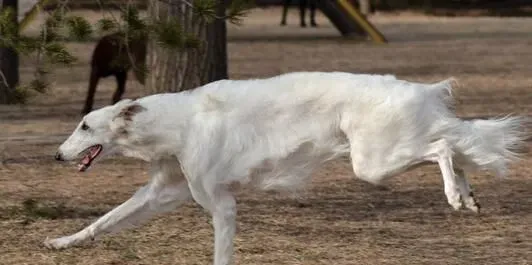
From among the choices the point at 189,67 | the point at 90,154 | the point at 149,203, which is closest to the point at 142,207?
the point at 149,203

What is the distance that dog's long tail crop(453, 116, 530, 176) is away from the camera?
6797 millimetres

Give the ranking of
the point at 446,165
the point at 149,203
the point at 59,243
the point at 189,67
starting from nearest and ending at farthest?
the point at 446,165, the point at 149,203, the point at 59,243, the point at 189,67

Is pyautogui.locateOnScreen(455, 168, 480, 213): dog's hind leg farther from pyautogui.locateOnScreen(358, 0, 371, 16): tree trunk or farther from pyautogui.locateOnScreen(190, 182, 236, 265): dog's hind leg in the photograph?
pyautogui.locateOnScreen(358, 0, 371, 16): tree trunk

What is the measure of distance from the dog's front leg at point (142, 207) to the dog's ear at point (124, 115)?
49 centimetres

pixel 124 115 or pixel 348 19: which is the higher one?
pixel 124 115

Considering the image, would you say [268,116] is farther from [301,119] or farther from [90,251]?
[90,251]

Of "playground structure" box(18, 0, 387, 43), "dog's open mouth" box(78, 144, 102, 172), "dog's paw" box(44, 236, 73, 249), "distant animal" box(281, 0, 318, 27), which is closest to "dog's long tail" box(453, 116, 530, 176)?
"dog's open mouth" box(78, 144, 102, 172)

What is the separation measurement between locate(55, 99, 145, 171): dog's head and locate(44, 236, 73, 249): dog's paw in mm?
568

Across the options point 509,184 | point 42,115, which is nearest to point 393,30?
point 42,115

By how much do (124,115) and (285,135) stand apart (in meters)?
0.83

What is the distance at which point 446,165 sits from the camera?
6680mm

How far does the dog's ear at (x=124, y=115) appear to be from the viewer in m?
6.75

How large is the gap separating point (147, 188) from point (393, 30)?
28.5 metres

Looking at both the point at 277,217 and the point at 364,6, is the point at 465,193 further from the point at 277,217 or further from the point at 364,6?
the point at 364,6
